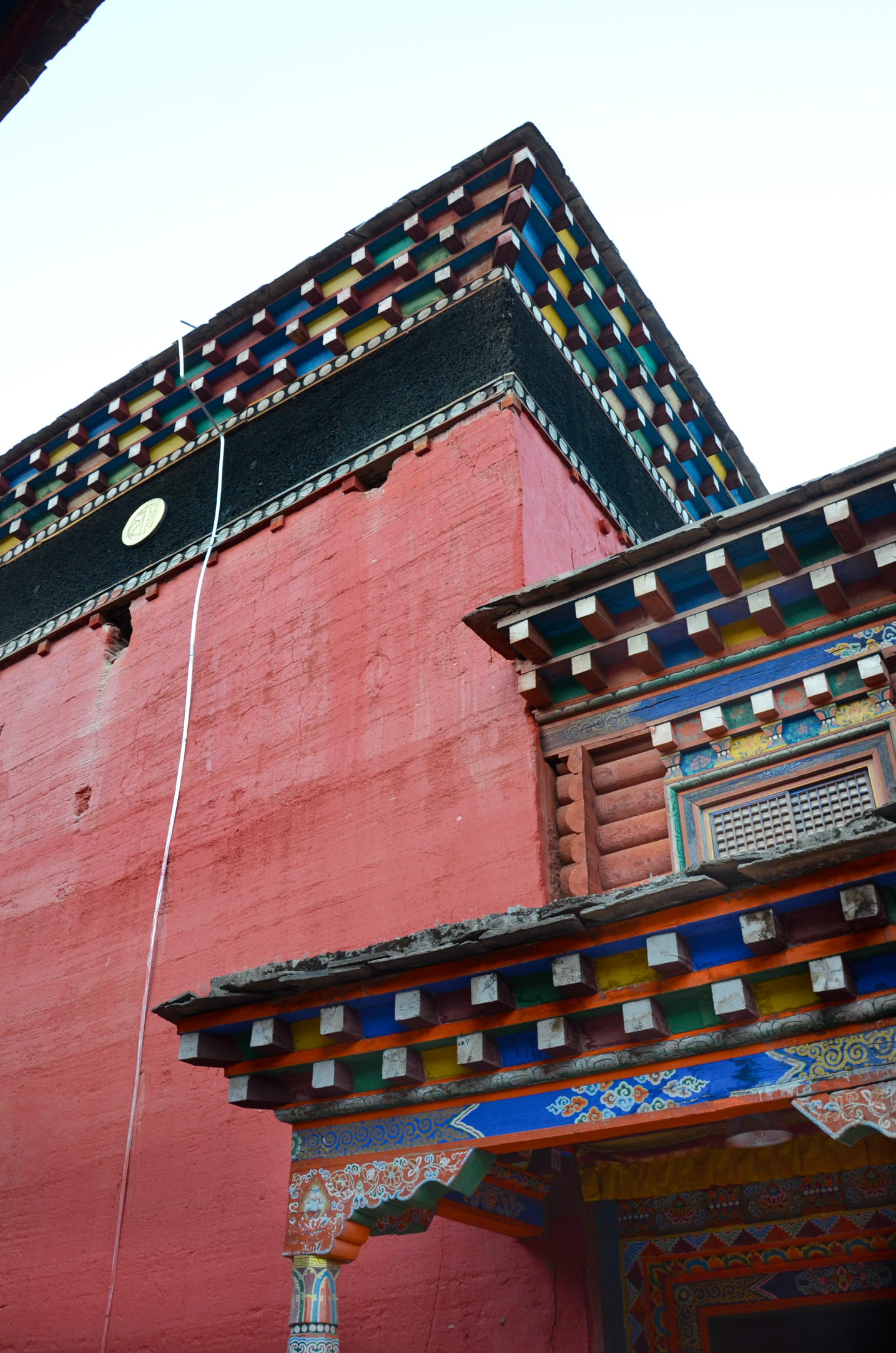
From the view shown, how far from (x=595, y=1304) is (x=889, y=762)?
2.85 m

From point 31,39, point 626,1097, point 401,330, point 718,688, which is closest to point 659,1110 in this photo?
point 626,1097

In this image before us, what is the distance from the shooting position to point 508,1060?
4.60 m

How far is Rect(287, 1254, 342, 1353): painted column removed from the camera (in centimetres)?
468

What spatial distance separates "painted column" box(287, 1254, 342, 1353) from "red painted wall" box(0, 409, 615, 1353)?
132 centimetres

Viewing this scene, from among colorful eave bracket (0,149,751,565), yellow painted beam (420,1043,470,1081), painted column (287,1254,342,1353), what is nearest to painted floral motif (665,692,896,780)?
yellow painted beam (420,1043,470,1081)

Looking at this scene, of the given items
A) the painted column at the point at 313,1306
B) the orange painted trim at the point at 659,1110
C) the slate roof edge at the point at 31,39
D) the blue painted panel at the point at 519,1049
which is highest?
the slate roof edge at the point at 31,39

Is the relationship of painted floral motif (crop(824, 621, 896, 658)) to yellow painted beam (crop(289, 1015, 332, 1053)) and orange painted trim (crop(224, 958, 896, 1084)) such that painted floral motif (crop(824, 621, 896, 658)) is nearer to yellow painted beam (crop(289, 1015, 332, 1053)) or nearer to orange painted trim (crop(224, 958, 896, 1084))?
orange painted trim (crop(224, 958, 896, 1084))

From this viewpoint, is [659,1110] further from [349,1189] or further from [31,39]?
[31,39]

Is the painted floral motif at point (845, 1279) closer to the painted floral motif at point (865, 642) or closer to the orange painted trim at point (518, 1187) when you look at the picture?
the orange painted trim at point (518, 1187)

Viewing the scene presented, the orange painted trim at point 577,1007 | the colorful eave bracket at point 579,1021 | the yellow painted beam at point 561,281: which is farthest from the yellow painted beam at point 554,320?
the orange painted trim at point 577,1007

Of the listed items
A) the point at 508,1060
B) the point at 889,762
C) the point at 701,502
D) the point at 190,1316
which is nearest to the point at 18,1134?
the point at 190,1316

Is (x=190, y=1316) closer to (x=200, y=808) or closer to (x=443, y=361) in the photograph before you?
(x=200, y=808)

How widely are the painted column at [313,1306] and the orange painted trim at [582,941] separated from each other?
3.07ft

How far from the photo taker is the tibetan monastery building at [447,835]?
14.6 ft
